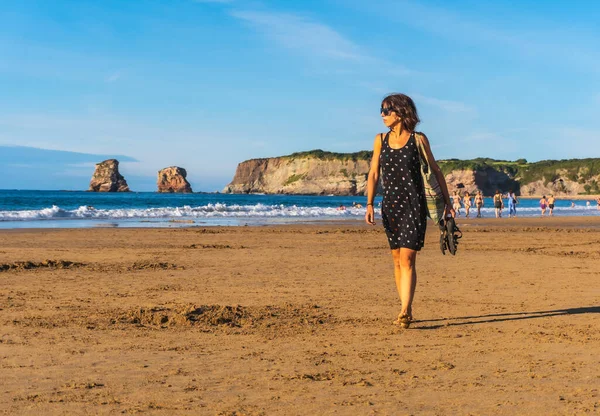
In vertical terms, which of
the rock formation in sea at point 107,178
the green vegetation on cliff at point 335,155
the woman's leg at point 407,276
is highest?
the green vegetation on cliff at point 335,155

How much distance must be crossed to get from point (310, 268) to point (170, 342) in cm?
612

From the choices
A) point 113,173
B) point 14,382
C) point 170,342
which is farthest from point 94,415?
point 113,173

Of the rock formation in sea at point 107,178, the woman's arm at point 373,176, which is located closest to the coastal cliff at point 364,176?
the rock formation in sea at point 107,178

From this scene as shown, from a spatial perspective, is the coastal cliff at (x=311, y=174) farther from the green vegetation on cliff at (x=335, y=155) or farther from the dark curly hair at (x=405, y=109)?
the dark curly hair at (x=405, y=109)

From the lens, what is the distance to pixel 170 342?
600 centimetres

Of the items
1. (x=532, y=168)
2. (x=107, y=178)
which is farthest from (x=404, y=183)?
(x=532, y=168)

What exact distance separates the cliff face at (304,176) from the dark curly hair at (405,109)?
157 meters

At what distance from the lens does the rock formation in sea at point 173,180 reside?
611 feet

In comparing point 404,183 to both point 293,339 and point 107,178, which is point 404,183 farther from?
point 107,178

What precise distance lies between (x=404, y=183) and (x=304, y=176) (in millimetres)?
166919

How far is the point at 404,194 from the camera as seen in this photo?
677 cm

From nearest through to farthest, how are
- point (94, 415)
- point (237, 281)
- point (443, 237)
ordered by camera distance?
1. point (94, 415)
2. point (443, 237)
3. point (237, 281)

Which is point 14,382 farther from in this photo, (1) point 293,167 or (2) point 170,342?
(1) point 293,167

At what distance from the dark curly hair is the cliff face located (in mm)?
156895
